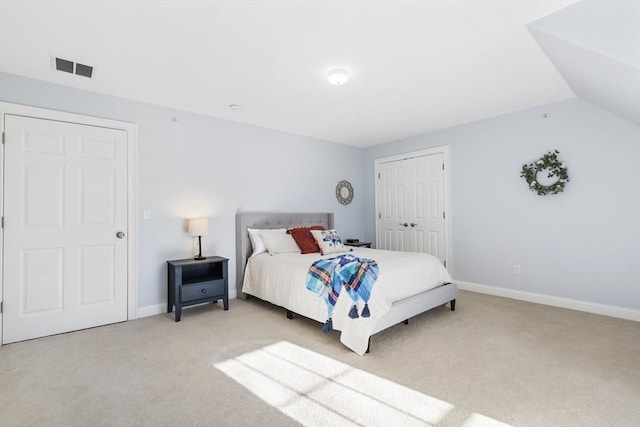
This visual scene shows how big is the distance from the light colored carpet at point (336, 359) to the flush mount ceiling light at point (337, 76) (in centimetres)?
238

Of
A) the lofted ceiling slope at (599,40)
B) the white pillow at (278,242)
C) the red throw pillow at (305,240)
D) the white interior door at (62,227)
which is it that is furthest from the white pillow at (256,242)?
the lofted ceiling slope at (599,40)

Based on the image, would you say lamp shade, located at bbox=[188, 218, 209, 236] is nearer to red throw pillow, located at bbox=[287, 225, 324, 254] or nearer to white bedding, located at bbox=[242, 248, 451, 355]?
white bedding, located at bbox=[242, 248, 451, 355]

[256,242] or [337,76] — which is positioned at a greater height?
[337,76]

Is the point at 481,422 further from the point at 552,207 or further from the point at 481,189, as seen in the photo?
A: the point at 481,189

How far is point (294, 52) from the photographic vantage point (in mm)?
2490

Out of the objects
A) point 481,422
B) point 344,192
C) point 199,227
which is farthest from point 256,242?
point 481,422

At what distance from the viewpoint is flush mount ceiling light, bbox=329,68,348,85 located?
2.78 m

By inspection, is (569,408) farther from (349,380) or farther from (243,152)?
(243,152)

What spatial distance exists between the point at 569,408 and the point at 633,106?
2645mm

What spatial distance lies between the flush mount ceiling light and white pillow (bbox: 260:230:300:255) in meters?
A: 2.10

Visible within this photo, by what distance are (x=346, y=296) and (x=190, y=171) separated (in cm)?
249

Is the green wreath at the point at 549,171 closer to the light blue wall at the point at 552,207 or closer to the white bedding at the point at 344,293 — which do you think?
the light blue wall at the point at 552,207

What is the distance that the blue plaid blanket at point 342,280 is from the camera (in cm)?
263

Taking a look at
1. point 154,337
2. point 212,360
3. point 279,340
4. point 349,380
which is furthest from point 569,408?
point 154,337
